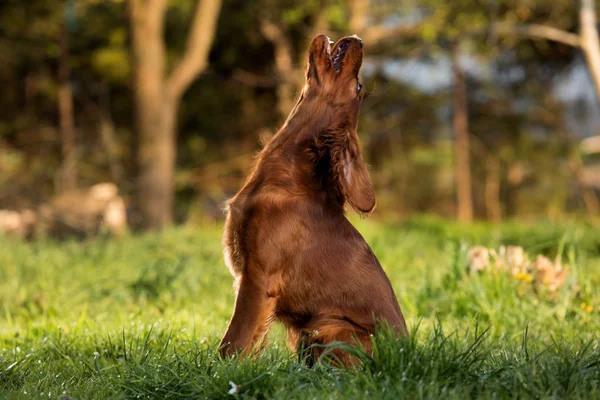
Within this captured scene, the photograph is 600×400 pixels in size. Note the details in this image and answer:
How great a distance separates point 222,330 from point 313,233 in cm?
105

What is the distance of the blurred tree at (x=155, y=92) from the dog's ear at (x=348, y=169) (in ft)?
26.6

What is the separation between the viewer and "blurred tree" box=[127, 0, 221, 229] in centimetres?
1060

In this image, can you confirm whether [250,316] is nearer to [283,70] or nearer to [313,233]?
[313,233]

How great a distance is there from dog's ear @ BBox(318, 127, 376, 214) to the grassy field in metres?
0.58

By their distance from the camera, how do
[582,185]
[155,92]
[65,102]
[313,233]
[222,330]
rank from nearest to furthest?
[313,233] → [222,330] → [155,92] → [582,185] → [65,102]

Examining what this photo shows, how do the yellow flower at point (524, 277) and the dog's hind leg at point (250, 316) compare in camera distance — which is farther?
the yellow flower at point (524, 277)

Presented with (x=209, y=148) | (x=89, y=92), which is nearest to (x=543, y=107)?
(x=209, y=148)

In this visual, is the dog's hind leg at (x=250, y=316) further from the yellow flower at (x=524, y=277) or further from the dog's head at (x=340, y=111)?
the yellow flower at (x=524, y=277)

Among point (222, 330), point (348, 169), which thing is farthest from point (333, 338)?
point (222, 330)

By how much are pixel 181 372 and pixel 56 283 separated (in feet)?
10.7

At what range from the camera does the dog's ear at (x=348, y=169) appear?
9.68ft

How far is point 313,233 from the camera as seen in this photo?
2863 mm

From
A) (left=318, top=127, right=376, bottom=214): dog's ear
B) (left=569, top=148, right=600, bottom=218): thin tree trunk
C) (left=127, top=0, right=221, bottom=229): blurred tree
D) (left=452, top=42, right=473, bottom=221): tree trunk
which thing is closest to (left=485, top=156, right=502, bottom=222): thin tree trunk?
(left=569, top=148, right=600, bottom=218): thin tree trunk

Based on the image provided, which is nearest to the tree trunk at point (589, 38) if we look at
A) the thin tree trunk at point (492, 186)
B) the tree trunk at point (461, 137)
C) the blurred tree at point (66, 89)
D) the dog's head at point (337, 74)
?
the tree trunk at point (461, 137)
